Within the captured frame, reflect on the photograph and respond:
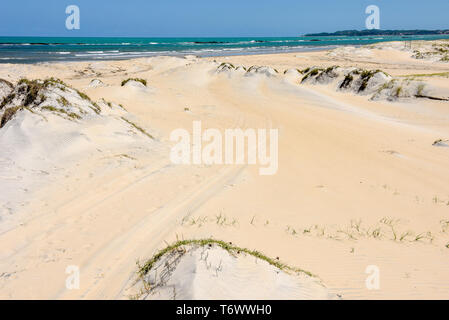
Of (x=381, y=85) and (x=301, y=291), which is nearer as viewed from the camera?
(x=301, y=291)

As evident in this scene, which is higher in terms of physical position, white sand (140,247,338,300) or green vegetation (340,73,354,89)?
green vegetation (340,73,354,89)

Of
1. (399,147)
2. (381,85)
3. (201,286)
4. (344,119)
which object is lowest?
(201,286)

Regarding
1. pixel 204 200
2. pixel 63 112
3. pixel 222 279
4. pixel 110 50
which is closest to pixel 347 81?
pixel 204 200

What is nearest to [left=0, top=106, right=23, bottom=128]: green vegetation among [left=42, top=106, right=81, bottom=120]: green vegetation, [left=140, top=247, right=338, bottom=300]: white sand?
[left=42, top=106, right=81, bottom=120]: green vegetation

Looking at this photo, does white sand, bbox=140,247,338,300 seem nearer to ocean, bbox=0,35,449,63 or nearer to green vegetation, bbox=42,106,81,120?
green vegetation, bbox=42,106,81,120

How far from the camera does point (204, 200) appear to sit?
6375 millimetres

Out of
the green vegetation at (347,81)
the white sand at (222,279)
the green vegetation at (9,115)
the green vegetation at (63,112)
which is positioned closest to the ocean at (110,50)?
the green vegetation at (9,115)

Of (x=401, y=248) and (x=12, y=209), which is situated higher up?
(x=12, y=209)

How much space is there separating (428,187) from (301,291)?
567 cm

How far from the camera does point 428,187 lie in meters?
7.40

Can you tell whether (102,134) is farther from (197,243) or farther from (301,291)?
(301,291)

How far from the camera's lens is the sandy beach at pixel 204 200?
4.20 m

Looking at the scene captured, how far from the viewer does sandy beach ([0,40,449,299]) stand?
420 centimetres
